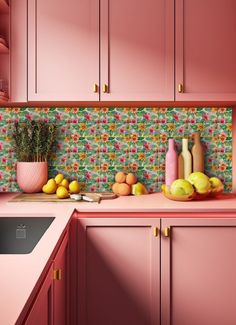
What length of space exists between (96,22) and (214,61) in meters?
0.74

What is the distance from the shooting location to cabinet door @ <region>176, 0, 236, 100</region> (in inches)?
100

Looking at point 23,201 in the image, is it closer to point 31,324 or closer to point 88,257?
point 88,257

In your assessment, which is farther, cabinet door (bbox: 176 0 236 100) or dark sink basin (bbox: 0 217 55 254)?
cabinet door (bbox: 176 0 236 100)

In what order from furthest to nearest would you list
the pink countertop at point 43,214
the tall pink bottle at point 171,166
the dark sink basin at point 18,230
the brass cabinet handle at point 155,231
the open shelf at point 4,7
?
the tall pink bottle at point 171,166, the open shelf at point 4,7, the brass cabinet handle at point 155,231, the dark sink basin at point 18,230, the pink countertop at point 43,214

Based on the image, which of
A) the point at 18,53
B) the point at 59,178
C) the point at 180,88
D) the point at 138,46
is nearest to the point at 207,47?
the point at 180,88

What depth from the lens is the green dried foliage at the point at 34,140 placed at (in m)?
2.84

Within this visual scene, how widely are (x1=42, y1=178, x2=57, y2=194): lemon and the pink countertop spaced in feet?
0.75

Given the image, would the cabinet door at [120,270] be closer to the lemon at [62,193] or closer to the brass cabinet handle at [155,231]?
the brass cabinet handle at [155,231]

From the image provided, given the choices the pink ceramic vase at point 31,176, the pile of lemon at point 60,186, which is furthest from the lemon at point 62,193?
the pink ceramic vase at point 31,176

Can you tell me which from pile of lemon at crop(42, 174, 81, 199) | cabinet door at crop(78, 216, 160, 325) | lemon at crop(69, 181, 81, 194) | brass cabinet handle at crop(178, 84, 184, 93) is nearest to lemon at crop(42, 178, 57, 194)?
pile of lemon at crop(42, 174, 81, 199)

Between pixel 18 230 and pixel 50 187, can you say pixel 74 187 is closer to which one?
pixel 50 187

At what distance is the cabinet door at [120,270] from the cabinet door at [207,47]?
88 centimetres

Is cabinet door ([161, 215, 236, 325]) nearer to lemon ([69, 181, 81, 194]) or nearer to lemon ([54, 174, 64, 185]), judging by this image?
lemon ([69, 181, 81, 194])

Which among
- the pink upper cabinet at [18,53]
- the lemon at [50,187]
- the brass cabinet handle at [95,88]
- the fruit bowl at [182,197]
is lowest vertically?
the fruit bowl at [182,197]
